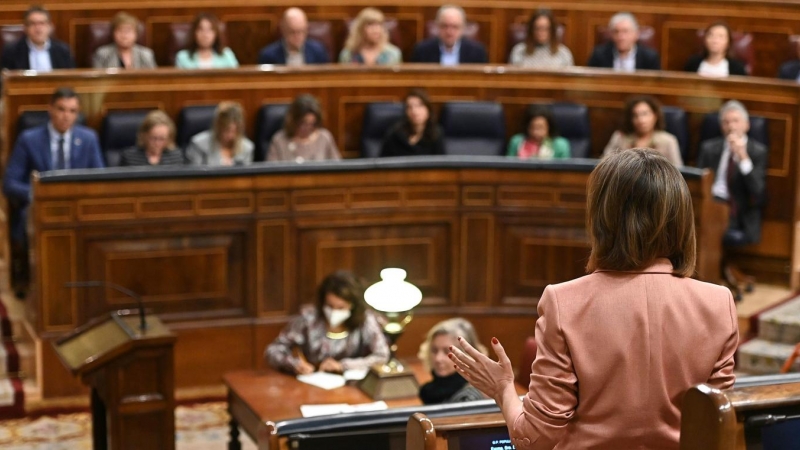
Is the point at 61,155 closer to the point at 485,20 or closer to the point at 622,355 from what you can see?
the point at 485,20

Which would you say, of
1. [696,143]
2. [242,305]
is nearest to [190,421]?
[242,305]

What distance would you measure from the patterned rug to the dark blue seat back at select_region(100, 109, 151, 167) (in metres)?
1.53

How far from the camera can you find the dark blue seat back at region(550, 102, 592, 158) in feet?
23.9

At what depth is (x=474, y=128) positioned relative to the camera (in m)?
7.34

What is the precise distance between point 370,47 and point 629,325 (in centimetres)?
607

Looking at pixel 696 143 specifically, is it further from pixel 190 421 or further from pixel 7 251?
pixel 7 251

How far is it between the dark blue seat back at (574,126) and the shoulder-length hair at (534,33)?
93 cm

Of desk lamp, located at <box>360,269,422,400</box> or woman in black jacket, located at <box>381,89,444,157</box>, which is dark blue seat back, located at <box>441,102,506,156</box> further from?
desk lamp, located at <box>360,269,422,400</box>

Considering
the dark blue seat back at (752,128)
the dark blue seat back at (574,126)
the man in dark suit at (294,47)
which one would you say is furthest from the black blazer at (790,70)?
the man in dark suit at (294,47)

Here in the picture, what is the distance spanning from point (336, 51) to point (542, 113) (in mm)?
1935

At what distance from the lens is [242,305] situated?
6.34m

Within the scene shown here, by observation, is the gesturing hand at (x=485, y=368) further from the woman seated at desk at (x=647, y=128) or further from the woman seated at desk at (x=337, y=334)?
the woman seated at desk at (x=647, y=128)

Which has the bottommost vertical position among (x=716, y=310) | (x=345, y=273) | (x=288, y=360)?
(x=288, y=360)

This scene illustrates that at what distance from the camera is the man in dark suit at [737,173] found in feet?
22.2
